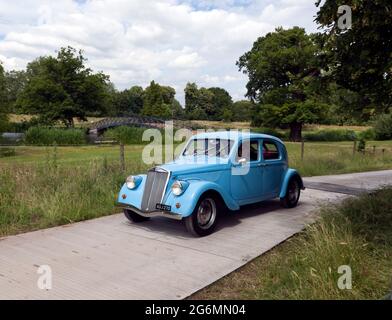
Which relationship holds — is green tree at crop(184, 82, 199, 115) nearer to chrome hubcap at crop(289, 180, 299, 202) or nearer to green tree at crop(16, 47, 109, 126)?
green tree at crop(16, 47, 109, 126)

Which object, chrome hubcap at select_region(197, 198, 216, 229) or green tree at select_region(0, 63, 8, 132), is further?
green tree at select_region(0, 63, 8, 132)

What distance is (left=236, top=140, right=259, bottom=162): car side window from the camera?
7.58 m

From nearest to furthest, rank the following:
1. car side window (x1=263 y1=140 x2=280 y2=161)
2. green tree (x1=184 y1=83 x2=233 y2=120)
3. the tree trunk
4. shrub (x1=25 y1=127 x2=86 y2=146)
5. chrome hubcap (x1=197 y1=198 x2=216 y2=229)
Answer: chrome hubcap (x1=197 y1=198 x2=216 y2=229) < car side window (x1=263 y1=140 x2=280 y2=161) < shrub (x1=25 y1=127 x2=86 y2=146) < the tree trunk < green tree (x1=184 y1=83 x2=233 y2=120)

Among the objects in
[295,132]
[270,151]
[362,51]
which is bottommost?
[270,151]

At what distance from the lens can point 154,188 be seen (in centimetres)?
674

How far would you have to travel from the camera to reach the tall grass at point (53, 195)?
7168 mm

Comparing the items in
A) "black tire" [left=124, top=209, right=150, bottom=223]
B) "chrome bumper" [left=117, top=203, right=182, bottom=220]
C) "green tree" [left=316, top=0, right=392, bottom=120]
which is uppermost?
"green tree" [left=316, top=0, right=392, bottom=120]

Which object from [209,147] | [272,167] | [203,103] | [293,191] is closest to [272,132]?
[293,191]

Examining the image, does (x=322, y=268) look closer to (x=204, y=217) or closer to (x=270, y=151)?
(x=204, y=217)

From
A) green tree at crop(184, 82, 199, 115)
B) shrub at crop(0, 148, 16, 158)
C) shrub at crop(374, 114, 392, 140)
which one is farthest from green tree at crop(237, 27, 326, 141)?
green tree at crop(184, 82, 199, 115)

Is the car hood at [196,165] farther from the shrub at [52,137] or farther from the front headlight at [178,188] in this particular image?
the shrub at [52,137]

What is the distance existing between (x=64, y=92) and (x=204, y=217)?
179 ft

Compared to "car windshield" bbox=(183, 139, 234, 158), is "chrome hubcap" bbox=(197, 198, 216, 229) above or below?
below

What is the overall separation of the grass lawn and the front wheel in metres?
1.22
